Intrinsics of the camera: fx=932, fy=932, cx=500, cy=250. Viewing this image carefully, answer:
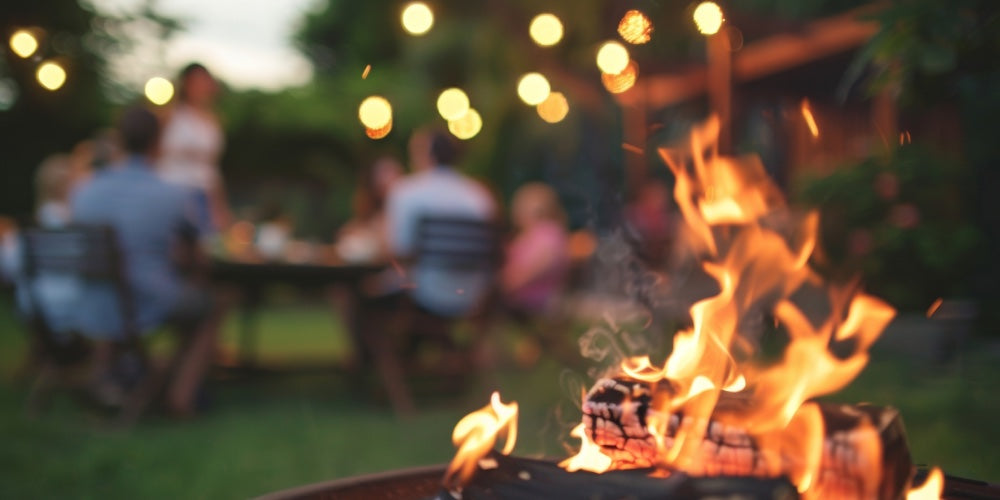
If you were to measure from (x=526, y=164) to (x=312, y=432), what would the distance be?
13.0m

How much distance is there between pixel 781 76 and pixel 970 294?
18.0ft

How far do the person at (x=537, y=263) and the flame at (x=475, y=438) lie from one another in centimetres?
467

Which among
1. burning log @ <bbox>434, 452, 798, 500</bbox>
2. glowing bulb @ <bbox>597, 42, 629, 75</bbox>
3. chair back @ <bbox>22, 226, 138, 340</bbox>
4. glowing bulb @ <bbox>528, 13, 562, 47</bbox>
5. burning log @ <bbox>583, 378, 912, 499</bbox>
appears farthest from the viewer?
glowing bulb @ <bbox>597, 42, 629, 75</bbox>

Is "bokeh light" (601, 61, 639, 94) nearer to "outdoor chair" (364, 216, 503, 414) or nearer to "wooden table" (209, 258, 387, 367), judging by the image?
"outdoor chair" (364, 216, 503, 414)

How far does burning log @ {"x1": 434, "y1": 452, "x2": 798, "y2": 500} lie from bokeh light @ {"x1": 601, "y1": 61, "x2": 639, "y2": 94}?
930cm

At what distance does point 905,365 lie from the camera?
6.95 meters

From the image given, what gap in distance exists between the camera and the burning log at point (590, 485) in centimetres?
168

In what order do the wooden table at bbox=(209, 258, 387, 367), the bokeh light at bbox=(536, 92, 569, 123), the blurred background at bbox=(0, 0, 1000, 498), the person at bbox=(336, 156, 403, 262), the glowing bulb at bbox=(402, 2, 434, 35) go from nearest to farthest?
the blurred background at bbox=(0, 0, 1000, 498), the wooden table at bbox=(209, 258, 387, 367), the glowing bulb at bbox=(402, 2, 434, 35), the person at bbox=(336, 156, 403, 262), the bokeh light at bbox=(536, 92, 569, 123)

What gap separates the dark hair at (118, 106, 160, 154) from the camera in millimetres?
5199

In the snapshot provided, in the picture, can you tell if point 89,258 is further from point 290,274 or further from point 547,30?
point 547,30

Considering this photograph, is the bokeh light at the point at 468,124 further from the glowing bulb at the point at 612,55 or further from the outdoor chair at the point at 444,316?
the outdoor chair at the point at 444,316

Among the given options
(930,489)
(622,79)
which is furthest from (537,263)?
(622,79)

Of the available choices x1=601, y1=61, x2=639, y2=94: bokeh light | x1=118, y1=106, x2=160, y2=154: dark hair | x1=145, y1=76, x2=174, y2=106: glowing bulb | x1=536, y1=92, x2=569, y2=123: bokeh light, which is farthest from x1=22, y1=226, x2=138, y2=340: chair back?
x1=536, y1=92, x2=569, y2=123: bokeh light

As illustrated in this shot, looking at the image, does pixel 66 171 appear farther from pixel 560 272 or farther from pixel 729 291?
pixel 729 291
